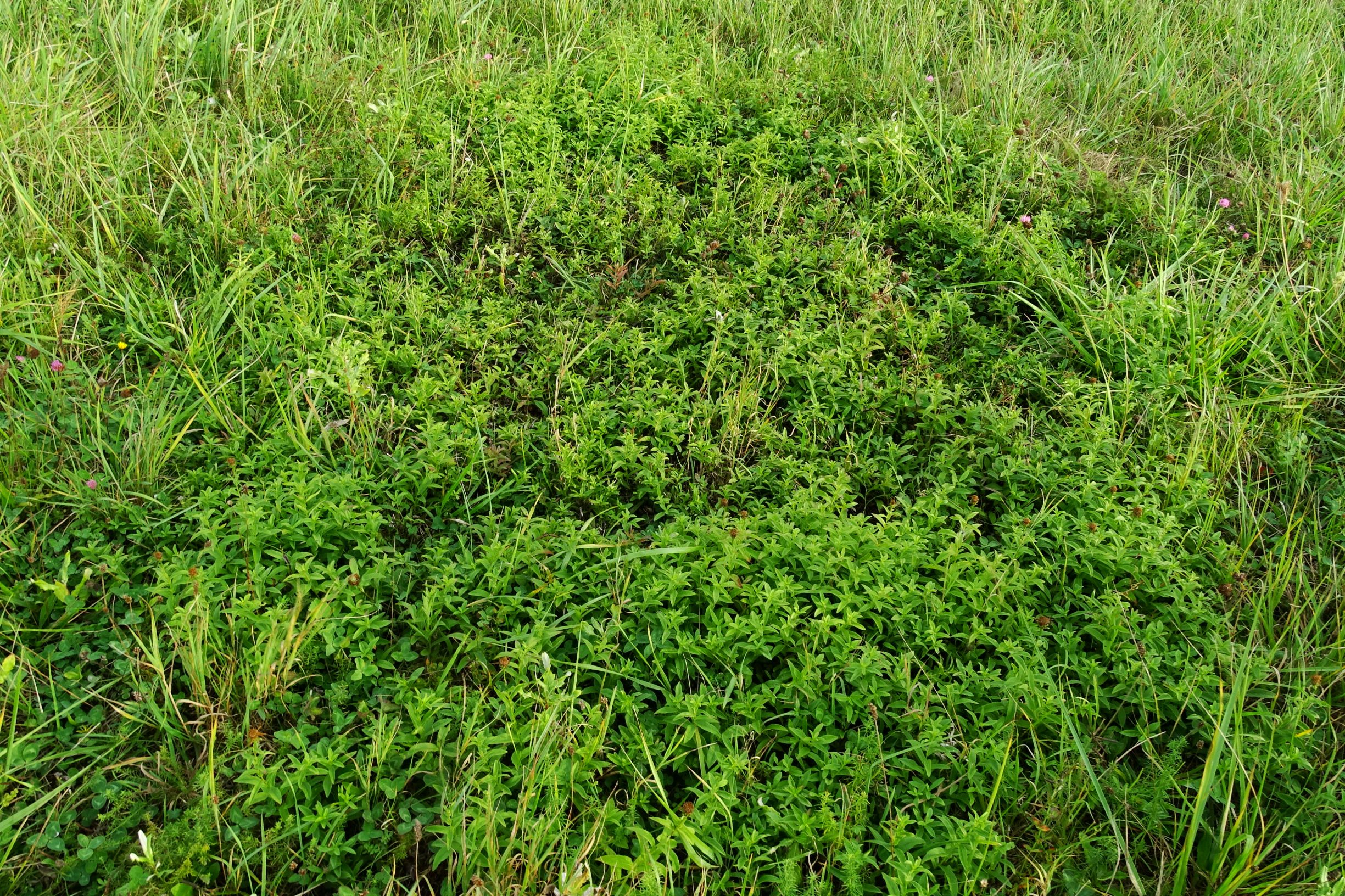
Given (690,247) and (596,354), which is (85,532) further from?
(690,247)

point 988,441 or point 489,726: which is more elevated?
point 988,441

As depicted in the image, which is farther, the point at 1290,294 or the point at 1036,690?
the point at 1290,294

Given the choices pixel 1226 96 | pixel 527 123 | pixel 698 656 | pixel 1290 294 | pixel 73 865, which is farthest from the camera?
pixel 1226 96

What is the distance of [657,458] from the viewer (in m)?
3.28

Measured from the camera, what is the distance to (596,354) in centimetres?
376

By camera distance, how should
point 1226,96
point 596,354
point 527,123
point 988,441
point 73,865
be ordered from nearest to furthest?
point 73,865, point 988,441, point 596,354, point 527,123, point 1226,96

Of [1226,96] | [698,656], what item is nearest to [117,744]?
[698,656]

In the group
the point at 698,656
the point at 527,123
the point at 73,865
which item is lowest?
the point at 73,865

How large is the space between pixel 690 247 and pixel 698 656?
2.05 metres

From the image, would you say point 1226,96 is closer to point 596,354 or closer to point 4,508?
point 596,354

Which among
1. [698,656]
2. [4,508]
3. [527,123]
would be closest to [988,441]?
[698,656]

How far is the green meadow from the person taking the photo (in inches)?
97.6

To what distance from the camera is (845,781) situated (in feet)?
8.54

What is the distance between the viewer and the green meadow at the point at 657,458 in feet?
8.13
